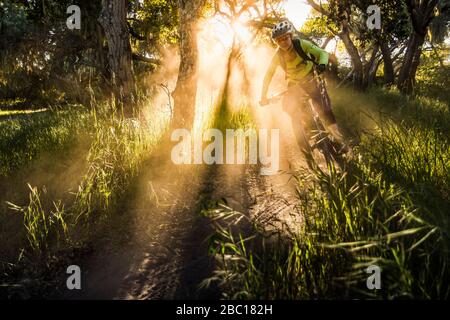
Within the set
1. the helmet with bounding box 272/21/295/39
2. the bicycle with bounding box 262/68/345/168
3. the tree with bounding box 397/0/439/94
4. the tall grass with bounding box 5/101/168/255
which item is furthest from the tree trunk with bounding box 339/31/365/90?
the tall grass with bounding box 5/101/168/255

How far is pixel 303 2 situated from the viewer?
15.1 m

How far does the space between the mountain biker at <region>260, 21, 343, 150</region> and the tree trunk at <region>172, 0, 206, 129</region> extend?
1784 millimetres

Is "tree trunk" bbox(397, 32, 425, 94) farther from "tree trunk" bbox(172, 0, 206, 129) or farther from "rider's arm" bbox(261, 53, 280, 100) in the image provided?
"tree trunk" bbox(172, 0, 206, 129)

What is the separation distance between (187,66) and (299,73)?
2.28 m

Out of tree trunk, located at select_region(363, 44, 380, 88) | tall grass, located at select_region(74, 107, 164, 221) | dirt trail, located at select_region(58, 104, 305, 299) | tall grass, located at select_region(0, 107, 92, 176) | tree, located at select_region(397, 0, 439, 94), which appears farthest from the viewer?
tree trunk, located at select_region(363, 44, 380, 88)

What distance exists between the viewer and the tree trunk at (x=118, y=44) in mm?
7203

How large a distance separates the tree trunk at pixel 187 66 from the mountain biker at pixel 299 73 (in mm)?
1784

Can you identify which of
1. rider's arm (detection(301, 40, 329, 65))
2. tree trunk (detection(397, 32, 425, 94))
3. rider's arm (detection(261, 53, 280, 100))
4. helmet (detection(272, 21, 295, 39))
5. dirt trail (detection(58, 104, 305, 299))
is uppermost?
tree trunk (detection(397, 32, 425, 94))

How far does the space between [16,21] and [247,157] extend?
29962 mm

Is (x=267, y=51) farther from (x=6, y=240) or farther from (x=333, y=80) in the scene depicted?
(x=6, y=240)

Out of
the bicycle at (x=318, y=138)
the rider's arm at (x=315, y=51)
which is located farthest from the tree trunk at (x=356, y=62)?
the bicycle at (x=318, y=138)

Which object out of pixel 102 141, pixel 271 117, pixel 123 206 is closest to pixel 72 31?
A: pixel 271 117

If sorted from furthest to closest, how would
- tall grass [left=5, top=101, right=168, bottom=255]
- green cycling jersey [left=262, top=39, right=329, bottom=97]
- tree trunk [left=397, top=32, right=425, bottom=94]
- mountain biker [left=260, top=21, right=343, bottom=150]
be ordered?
tree trunk [left=397, top=32, right=425, bottom=94] → green cycling jersey [left=262, top=39, right=329, bottom=97] → mountain biker [left=260, top=21, right=343, bottom=150] → tall grass [left=5, top=101, right=168, bottom=255]

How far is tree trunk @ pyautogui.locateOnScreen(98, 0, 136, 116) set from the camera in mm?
7203
